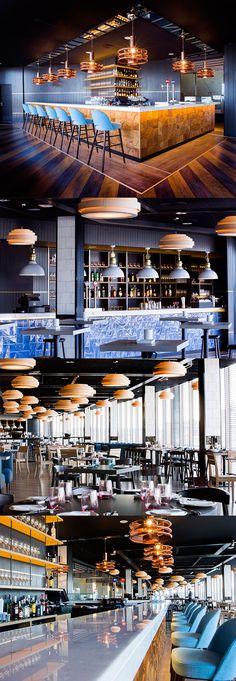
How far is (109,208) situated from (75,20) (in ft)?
21.9

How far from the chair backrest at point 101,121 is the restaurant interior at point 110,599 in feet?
16.9

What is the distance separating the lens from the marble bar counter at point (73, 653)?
2217 mm

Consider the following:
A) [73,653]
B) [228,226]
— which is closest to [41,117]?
[228,226]

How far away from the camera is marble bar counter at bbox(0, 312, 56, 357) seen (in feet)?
50.3

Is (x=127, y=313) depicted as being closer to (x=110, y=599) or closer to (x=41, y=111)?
(x=41, y=111)

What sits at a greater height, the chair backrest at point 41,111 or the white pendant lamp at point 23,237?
the chair backrest at point 41,111

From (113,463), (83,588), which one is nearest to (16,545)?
(83,588)

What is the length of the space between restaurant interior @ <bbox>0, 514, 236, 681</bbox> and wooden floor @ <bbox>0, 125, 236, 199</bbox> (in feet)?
14.8

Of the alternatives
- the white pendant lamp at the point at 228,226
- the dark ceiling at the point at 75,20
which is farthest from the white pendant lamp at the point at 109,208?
the dark ceiling at the point at 75,20

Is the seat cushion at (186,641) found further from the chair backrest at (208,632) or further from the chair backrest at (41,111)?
the chair backrest at (41,111)

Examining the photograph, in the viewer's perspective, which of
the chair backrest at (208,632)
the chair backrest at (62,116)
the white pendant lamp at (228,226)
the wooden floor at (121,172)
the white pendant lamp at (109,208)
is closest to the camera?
the chair backrest at (208,632)

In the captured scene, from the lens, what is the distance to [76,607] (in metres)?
13.8

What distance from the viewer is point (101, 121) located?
13.7 meters

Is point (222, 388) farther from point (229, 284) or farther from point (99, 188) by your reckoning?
point (99, 188)
